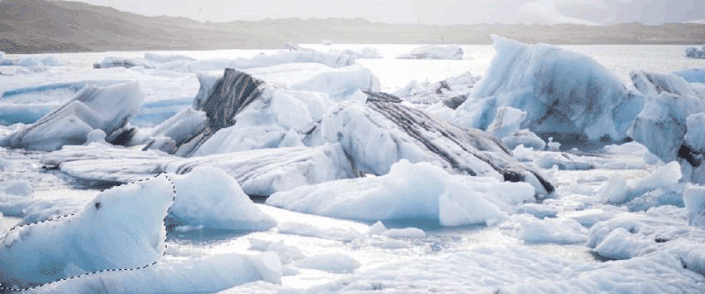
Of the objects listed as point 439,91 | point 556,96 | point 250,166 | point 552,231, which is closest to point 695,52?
point 439,91

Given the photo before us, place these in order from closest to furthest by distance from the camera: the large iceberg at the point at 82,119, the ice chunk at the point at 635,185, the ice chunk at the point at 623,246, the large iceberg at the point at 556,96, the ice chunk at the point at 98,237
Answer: the ice chunk at the point at 98,237 → the ice chunk at the point at 623,246 → the ice chunk at the point at 635,185 → the large iceberg at the point at 82,119 → the large iceberg at the point at 556,96

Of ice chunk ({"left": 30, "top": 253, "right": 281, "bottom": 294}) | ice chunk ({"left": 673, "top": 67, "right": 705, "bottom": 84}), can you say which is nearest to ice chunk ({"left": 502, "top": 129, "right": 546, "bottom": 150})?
ice chunk ({"left": 30, "top": 253, "right": 281, "bottom": 294})

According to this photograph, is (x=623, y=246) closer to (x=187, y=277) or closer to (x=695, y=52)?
(x=187, y=277)

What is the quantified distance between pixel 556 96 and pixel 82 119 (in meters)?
9.35

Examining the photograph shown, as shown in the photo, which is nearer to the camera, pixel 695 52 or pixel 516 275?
pixel 516 275

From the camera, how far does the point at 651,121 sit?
9484 mm

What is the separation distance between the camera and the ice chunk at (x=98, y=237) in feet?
13.1

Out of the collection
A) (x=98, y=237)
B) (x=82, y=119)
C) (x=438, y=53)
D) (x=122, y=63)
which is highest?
(x=98, y=237)

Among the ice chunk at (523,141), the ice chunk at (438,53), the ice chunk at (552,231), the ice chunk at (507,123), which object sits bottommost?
the ice chunk at (438,53)

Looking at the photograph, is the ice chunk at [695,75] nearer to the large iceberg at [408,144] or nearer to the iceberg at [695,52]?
the large iceberg at [408,144]

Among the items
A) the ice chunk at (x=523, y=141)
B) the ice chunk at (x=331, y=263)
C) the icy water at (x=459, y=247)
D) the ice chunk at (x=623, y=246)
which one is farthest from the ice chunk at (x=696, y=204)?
the ice chunk at (x=523, y=141)

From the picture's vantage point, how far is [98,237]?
4047 mm

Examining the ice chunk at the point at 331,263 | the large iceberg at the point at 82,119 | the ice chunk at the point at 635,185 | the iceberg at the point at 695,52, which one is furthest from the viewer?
the iceberg at the point at 695,52

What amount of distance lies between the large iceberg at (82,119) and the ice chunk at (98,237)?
8.54m
